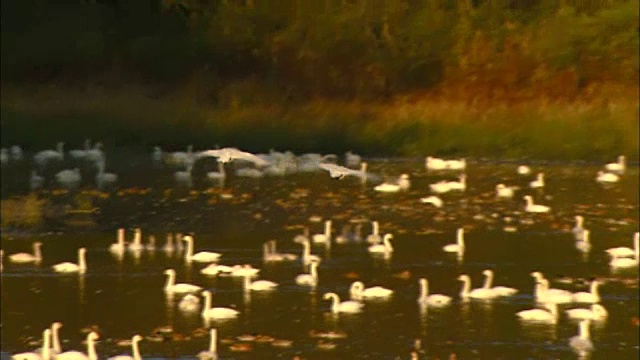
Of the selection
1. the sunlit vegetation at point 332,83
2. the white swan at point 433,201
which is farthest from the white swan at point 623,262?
the sunlit vegetation at point 332,83

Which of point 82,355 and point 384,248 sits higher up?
point 384,248

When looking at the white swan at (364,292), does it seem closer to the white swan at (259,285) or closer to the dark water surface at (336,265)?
the dark water surface at (336,265)

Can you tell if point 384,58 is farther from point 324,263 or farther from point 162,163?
point 324,263

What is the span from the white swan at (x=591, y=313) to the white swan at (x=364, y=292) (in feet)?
5.55

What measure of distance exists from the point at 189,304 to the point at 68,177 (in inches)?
349

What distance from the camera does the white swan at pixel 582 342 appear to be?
1645 cm

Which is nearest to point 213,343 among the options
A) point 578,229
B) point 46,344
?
point 46,344

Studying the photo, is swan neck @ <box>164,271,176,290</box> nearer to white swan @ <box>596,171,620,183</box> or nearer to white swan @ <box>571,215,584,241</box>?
white swan @ <box>571,215,584,241</box>

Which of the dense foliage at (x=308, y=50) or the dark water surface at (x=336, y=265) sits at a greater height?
the dense foliage at (x=308, y=50)

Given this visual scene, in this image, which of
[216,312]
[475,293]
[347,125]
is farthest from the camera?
[347,125]

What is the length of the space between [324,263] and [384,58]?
11.2 m

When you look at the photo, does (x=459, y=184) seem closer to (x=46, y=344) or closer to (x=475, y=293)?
(x=475, y=293)

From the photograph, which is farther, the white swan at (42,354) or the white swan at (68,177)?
the white swan at (68,177)

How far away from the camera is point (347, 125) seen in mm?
31375
